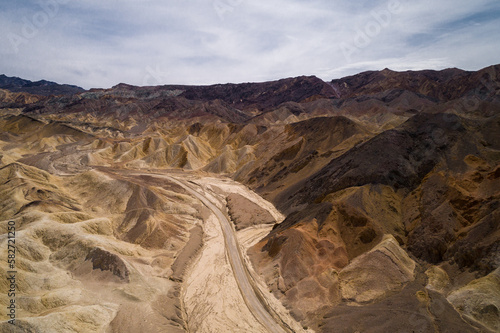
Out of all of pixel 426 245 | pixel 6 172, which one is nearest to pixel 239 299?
pixel 426 245

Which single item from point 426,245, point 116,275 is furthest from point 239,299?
point 426,245

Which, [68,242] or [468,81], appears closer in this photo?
[68,242]

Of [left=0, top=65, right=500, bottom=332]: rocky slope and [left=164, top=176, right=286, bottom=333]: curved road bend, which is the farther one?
[left=164, top=176, right=286, bottom=333]: curved road bend

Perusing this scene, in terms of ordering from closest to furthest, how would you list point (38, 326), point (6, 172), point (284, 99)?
point (38, 326) < point (6, 172) < point (284, 99)

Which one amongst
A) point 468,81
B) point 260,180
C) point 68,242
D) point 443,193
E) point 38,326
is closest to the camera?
point 38,326

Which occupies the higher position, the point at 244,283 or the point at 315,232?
the point at 315,232

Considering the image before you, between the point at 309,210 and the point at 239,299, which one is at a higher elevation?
the point at 309,210

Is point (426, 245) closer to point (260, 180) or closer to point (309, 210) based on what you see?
point (309, 210)

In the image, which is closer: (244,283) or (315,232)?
(244,283)

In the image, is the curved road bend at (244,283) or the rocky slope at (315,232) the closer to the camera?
the rocky slope at (315,232)

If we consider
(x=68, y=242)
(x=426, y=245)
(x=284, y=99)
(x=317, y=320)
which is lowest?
(x=317, y=320)
